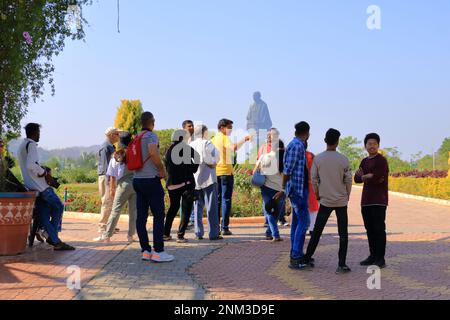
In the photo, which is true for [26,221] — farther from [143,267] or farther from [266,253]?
[266,253]

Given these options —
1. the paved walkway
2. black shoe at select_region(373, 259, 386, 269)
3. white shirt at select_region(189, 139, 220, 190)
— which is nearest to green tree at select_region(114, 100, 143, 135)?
the paved walkway

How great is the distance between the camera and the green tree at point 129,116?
27750 millimetres

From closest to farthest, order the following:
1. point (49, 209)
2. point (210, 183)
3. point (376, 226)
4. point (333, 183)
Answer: point (333, 183), point (376, 226), point (49, 209), point (210, 183)

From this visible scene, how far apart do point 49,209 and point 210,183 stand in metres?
2.71

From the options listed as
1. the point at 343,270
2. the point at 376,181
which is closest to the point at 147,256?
the point at 343,270

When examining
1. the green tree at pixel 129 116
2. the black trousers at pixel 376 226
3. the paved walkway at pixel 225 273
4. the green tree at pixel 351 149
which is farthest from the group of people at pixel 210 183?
the green tree at pixel 351 149

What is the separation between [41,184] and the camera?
848cm

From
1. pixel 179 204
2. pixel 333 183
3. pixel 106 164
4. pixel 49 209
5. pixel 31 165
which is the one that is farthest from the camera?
pixel 106 164

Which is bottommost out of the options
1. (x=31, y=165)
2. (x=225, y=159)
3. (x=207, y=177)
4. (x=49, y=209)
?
(x=49, y=209)

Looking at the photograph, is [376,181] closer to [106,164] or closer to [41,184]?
[106,164]

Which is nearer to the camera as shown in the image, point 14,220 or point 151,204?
point 151,204

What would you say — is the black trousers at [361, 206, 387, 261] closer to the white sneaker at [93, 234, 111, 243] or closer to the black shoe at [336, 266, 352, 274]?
the black shoe at [336, 266, 352, 274]

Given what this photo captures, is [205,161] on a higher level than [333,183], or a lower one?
higher
